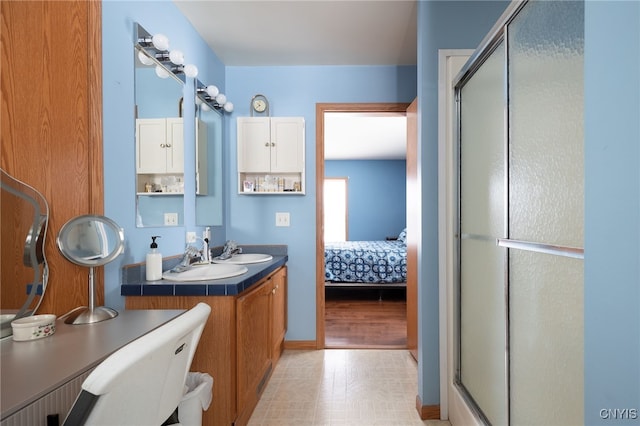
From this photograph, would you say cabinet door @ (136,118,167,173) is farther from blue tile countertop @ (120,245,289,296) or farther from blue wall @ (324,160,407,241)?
blue wall @ (324,160,407,241)

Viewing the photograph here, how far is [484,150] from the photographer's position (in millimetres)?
1562

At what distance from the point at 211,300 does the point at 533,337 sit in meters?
1.31

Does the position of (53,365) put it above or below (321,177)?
below

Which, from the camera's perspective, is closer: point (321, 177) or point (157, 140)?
point (157, 140)

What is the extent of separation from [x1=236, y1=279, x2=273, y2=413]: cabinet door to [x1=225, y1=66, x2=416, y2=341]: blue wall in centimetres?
71

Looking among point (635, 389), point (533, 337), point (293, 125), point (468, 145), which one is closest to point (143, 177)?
point (293, 125)

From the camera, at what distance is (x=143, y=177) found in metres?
1.86

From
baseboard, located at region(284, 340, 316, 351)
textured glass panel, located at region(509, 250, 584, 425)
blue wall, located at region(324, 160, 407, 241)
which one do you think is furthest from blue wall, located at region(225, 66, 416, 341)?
blue wall, located at region(324, 160, 407, 241)

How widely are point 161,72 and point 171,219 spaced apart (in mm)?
866

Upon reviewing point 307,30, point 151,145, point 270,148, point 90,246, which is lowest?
point 90,246

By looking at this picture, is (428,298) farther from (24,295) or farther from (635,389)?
(24,295)

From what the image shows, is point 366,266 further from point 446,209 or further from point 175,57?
point 175,57

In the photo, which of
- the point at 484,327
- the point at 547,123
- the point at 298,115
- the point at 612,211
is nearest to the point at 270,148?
the point at 298,115

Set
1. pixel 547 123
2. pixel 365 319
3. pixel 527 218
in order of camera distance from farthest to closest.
→ pixel 365 319, pixel 527 218, pixel 547 123
